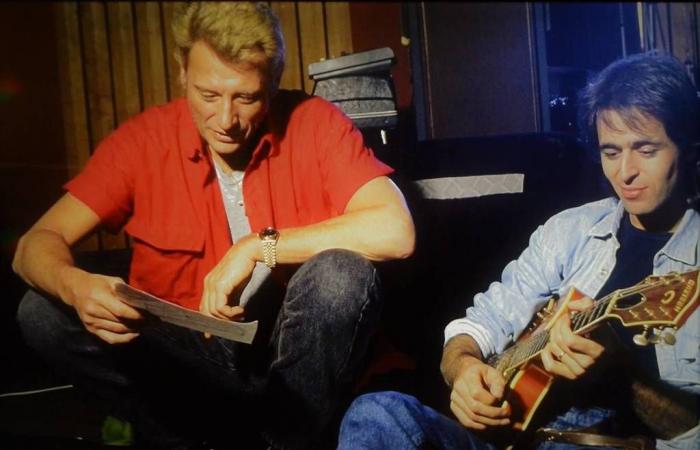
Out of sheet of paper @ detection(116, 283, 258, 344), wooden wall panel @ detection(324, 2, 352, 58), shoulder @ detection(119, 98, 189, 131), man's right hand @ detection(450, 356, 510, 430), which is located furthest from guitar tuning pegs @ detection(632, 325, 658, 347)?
wooden wall panel @ detection(324, 2, 352, 58)

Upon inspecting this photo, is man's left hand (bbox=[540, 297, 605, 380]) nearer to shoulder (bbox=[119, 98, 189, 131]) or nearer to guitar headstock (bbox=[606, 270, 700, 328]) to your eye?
Result: guitar headstock (bbox=[606, 270, 700, 328])

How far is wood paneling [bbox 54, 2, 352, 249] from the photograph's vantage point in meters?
3.45

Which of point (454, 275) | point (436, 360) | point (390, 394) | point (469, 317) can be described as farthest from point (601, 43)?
point (390, 394)

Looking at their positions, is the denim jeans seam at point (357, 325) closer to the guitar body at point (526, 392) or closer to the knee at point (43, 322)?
the guitar body at point (526, 392)

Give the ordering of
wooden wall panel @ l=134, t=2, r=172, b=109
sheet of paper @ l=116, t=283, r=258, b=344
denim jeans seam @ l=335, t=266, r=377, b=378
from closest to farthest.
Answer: sheet of paper @ l=116, t=283, r=258, b=344, denim jeans seam @ l=335, t=266, r=377, b=378, wooden wall panel @ l=134, t=2, r=172, b=109

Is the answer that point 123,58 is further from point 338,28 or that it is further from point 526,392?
point 526,392

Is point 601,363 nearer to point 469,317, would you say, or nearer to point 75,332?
point 469,317

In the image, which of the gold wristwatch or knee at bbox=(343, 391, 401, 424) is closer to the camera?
knee at bbox=(343, 391, 401, 424)

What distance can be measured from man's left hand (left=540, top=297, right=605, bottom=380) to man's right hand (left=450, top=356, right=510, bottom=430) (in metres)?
0.10

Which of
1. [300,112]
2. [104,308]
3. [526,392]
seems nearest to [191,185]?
[300,112]

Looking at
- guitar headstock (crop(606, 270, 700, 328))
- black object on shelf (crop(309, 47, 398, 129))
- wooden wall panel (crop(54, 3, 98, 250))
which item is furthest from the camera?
wooden wall panel (crop(54, 3, 98, 250))

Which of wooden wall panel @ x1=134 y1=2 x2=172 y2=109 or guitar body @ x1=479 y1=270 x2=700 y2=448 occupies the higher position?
wooden wall panel @ x1=134 y1=2 x2=172 y2=109

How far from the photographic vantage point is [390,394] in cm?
112

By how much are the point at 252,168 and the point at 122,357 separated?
0.53 meters
